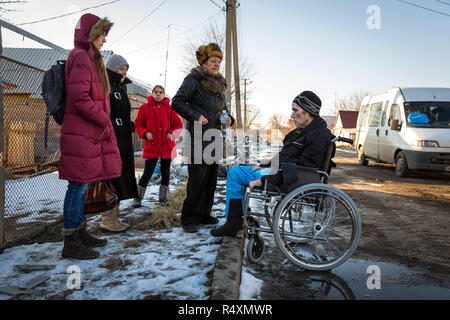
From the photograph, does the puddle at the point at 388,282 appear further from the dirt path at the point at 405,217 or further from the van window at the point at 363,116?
the van window at the point at 363,116

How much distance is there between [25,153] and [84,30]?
1850mm

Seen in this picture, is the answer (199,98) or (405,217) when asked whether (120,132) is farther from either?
(405,217)

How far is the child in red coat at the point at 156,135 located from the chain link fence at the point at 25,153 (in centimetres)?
110

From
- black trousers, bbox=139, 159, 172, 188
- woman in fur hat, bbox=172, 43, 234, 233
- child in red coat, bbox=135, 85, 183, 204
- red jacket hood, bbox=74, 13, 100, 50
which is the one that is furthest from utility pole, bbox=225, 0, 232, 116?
red jacket hood, bbox=74, 13, 100, 50

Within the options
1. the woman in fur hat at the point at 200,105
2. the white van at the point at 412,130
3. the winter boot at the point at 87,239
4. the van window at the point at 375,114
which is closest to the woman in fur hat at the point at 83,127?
the winter boot at the point at 87,239

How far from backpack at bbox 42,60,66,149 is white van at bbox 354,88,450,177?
27.2 feet

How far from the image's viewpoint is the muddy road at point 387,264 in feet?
7.37

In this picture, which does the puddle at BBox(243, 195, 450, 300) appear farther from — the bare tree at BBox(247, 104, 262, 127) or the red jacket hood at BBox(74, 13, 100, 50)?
the bare tree at BBox(247, 104, 262, 127)

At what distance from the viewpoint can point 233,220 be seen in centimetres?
305

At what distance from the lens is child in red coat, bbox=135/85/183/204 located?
173 inches

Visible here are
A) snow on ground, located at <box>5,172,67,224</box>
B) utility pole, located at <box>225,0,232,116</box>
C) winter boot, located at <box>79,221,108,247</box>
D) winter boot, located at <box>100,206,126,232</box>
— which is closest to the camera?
winter boot, located at <box>79,221,108,247</box>

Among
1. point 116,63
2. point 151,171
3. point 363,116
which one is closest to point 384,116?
point 363,116
